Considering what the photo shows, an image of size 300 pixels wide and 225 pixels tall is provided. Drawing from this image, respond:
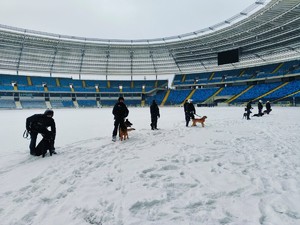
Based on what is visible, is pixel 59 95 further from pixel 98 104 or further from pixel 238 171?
pixel 238 171

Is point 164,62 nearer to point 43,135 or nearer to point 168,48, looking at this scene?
point 168,48

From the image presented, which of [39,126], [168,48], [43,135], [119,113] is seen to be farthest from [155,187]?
[168,48]

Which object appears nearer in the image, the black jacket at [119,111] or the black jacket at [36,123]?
the black jacket at [36,123]

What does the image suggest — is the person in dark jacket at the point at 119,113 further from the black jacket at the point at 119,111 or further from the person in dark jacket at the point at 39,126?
the person in dark jacket at the point at 39,126

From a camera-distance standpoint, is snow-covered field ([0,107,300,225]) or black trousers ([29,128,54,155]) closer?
snow-covered field ([0,107,300,225])

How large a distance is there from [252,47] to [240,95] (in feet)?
35.5

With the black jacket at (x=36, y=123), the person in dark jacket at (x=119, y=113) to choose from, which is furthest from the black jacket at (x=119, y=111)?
the black jacket at (x=36, y=123)

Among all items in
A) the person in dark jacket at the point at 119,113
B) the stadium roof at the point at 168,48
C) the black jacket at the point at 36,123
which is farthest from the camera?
the stadium roof at the point at 168,48

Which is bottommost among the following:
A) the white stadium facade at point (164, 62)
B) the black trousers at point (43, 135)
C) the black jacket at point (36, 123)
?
the black trousers at point (43, 135)

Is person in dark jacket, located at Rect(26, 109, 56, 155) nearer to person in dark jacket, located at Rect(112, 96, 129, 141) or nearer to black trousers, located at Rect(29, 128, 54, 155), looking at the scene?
black trousers, located at Rect(29, 128, 54, 155)

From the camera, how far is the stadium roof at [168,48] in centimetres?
3719

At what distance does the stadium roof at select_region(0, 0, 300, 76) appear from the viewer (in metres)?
37.2

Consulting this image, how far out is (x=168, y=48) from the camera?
54656mm

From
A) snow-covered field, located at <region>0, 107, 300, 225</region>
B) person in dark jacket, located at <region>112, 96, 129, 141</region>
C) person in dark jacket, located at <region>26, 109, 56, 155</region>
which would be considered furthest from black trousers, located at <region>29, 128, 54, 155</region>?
person in dark jacket, located at <region>112, 96, 129, 141</region>
